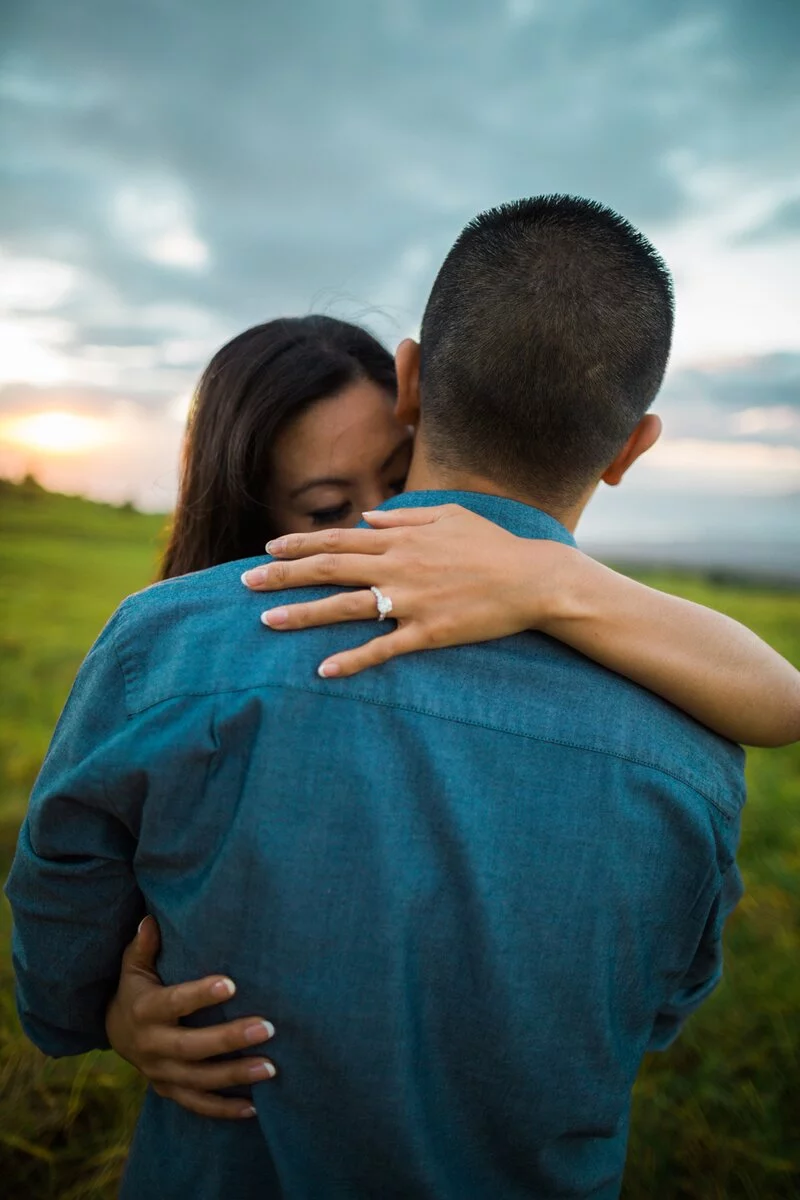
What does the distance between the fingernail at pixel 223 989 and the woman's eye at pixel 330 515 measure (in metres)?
1.56

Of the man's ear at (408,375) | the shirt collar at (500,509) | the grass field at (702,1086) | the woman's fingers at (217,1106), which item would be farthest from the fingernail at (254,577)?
the grass field at (702,1086)

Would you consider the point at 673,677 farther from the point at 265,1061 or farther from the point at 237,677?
the point at 265,1061

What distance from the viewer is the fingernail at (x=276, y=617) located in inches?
48.3

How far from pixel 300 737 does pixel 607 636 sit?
547mm

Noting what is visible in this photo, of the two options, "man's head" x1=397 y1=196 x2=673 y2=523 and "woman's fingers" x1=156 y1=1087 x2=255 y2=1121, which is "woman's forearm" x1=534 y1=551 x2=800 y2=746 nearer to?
"man's head" x1=397 y1=196 x2=673 y2=523

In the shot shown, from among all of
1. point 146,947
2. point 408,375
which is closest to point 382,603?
point 408,375

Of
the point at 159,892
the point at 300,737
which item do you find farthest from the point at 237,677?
the point at 159,892

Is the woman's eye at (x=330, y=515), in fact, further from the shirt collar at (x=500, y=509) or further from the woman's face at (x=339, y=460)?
the shirt collar at (x=500, y=509)

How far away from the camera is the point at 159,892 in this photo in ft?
4.27

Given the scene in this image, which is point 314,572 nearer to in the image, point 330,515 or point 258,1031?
point 258,1031

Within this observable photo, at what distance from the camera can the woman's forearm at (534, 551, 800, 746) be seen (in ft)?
4.49

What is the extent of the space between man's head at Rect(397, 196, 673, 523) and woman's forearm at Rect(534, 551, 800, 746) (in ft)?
0.67

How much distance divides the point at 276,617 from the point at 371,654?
156 mm

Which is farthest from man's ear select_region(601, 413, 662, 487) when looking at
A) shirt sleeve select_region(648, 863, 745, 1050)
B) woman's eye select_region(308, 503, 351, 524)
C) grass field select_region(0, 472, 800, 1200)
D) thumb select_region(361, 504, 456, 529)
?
grass field select_region(0, 472, 800, 1200)
